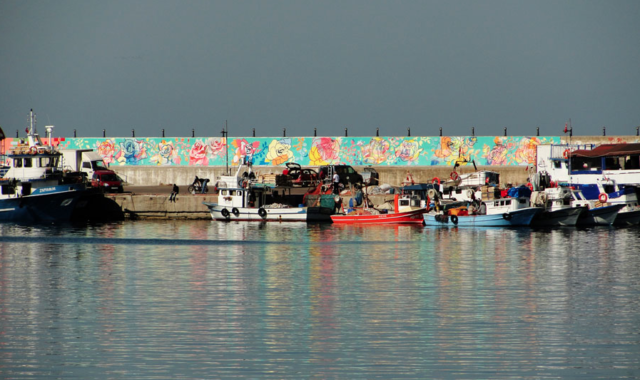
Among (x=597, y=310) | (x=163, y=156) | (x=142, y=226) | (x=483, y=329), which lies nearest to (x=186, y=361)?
(x=483, y=329)

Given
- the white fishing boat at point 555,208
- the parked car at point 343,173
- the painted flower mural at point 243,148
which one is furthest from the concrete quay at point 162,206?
the white fishing boat at point 555,208

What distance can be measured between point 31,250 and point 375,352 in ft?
90.9

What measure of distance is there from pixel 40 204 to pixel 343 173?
22.7 m

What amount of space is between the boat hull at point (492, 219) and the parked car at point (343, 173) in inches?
448

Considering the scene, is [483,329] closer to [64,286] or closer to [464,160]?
[64,286]

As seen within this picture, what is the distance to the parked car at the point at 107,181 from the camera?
66456mm

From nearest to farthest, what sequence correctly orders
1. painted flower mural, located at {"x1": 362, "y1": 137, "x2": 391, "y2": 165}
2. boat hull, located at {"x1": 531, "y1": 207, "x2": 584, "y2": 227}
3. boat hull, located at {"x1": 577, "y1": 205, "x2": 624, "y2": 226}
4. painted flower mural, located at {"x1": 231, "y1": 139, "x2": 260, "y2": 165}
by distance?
boat hull, located at {"x1": 531, "y1": 207, "x2": 584, "y2": 227}, boat hull, located at {"x1": 577, "y1": 205, "x2": 624, "y2": 226}, painted flower mural, located at {"x1": 362, "y1": 137, "x2": 391, "y2": 165}, painted flower mural, located at {"x1": 231, "y1": 139, "x2": 260, "y2": 165}

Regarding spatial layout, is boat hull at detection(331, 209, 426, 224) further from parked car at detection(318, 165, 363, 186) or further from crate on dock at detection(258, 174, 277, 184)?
parked car at detection(318, 165, 363, 186)

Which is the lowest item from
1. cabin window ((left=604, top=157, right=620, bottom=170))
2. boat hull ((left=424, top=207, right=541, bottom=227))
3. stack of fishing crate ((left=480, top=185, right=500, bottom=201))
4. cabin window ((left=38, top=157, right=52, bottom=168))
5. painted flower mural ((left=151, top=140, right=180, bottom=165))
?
boat hull ((left=424, top=207, right=541, bottom=227))

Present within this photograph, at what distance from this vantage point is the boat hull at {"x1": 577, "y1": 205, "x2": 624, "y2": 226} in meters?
55.5

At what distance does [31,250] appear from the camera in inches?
1698

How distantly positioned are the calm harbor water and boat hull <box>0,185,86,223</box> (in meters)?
13.4

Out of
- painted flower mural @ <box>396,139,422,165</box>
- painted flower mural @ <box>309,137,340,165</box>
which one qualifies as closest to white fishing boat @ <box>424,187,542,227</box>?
painted flower mural @ <box>396,139,422,165</box>

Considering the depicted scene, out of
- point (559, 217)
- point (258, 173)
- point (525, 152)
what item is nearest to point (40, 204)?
point (258, 173)
